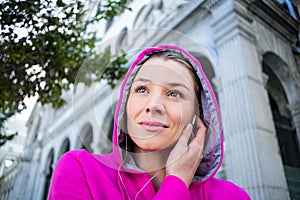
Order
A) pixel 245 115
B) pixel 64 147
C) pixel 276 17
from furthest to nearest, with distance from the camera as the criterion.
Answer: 1. pixel 64 147
2. pixel 276 17
3. pixel 245 115

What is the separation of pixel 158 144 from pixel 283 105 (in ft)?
23.3

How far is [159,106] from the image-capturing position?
39.1 inches

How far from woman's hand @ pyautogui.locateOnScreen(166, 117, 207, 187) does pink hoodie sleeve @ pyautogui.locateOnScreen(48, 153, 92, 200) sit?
14.1 inches

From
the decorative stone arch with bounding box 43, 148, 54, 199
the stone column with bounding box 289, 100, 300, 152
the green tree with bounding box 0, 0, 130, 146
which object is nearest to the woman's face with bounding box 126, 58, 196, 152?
the green tree with bounding box 0, 0, 130, 146

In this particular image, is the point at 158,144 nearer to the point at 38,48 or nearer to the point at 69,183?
the point at 69,183

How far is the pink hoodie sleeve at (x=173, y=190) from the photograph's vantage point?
0.87m

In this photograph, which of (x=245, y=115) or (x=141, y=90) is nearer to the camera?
(x=141, y=90)

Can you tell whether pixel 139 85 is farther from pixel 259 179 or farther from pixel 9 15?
pixel 259 179

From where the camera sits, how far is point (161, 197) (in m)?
0.86

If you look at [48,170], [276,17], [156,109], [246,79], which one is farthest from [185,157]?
[48,170]

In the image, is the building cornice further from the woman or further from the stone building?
the woman

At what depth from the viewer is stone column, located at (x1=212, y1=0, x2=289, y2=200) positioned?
400 centimetres

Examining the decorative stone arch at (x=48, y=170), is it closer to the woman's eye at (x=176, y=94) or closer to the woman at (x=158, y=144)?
the woman at (x=158, y=144)

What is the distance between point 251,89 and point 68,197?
434cm
